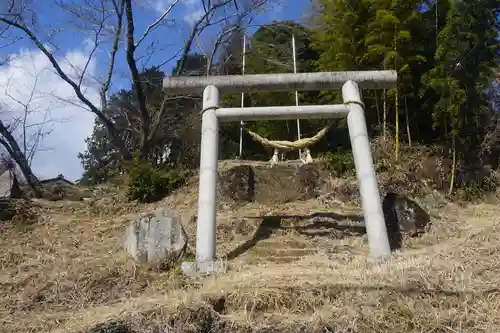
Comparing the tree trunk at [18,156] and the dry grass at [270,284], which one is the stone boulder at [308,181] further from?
the tree trunk at [18,156]

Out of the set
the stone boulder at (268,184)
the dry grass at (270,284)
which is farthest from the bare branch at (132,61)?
the dry grass at (270,284)

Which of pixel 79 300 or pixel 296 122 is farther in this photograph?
pixel 296 122

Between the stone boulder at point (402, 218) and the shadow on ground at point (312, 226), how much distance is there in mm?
518

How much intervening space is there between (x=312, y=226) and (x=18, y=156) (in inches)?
313

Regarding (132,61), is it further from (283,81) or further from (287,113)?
(287,113)

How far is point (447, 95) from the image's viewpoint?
404 inches

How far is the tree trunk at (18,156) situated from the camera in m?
11.9

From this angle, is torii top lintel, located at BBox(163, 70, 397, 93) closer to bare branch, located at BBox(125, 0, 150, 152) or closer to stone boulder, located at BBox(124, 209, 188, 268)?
stone boulder, located at BBox(124, 209, 188, 268)

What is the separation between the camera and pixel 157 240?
6.67m

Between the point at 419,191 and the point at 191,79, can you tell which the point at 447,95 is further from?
the point at 191,79

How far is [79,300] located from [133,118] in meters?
11.4

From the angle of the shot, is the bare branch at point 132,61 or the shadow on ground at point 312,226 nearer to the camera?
the shadow on ground at point 312,226

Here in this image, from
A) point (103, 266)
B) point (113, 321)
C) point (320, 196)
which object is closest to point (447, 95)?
point (320, 196)

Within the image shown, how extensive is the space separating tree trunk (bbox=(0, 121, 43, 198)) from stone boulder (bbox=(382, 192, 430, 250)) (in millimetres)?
8474
